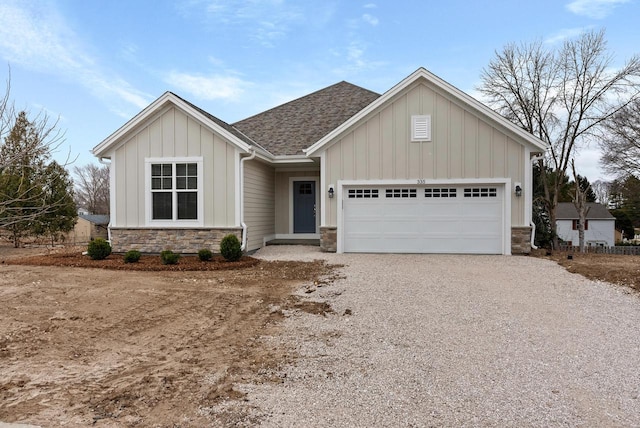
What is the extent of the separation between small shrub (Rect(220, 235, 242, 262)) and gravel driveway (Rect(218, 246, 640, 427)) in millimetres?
3672

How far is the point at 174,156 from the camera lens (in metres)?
11.5

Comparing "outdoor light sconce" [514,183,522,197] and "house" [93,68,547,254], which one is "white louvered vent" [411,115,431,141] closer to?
"house" [93,68,547,254]

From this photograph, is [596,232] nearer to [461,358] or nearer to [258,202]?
[258,202]

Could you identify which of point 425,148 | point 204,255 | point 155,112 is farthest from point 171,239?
point 425,148

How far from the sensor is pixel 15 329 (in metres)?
4.98

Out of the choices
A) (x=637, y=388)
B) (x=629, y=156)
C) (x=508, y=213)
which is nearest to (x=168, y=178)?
(x=508, y=213)

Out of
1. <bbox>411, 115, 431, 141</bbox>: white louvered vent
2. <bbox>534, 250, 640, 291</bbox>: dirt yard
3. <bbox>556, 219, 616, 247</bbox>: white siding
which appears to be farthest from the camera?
<bbox>556, 219, 616, 247</bbox>: white siding

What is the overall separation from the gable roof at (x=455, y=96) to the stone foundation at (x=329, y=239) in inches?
90.9

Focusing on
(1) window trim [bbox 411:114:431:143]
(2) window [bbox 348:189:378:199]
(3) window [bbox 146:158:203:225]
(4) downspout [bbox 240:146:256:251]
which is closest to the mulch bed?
(4) downspout [bbox 240:146:256:251]

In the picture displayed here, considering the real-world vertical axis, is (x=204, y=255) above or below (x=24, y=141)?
below

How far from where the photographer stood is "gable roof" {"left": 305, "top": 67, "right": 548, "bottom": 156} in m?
10.7

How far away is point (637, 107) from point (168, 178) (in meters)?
19.2

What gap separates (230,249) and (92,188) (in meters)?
32.7

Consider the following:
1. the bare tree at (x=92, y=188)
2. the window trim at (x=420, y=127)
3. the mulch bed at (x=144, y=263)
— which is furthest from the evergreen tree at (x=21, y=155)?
the bare tree at (x=92, y=188)
